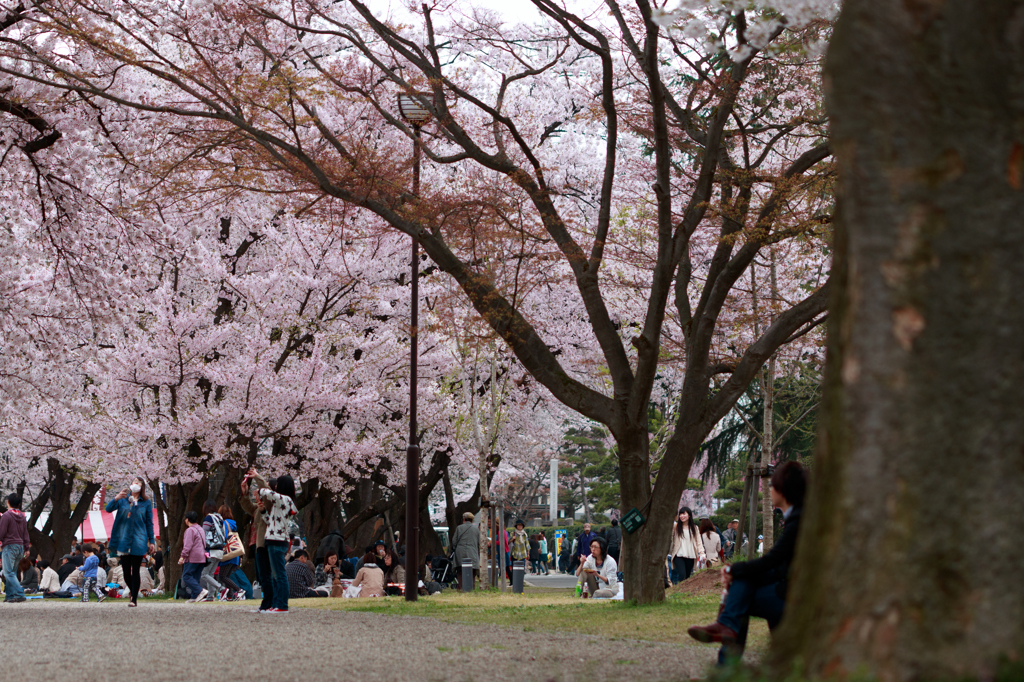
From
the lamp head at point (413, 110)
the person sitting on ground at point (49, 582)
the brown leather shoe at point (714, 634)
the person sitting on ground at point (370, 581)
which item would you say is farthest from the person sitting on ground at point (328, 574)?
the brown leather shoe at point (714, 634)

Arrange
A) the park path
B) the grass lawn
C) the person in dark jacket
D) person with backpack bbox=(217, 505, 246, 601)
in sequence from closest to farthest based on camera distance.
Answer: the park path, the grass lawn, person with backpack bbox=(217, 505, 246, 601), the person in dark jacket

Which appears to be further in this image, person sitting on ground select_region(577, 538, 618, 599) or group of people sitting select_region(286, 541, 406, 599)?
person sitting on ground select_region(577, 538, 618, 599)

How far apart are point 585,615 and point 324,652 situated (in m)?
4.12

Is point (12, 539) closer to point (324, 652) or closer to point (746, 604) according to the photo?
point (324, 652)

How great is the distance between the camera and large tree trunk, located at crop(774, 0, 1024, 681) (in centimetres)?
288

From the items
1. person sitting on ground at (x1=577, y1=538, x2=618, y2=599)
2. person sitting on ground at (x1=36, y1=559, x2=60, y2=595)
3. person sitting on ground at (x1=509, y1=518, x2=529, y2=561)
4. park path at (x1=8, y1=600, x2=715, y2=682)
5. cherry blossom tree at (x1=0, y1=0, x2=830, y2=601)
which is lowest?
person sitting on ground at (x1=36, y1=559, x2=60, y2=595)

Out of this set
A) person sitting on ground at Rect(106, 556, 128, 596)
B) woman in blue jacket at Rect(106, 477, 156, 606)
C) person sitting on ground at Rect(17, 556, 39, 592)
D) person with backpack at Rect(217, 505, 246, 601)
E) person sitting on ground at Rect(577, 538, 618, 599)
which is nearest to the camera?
woman in blue jacket at Rect(106, 477, 156, 606)

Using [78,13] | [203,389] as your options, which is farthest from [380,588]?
[78,13]

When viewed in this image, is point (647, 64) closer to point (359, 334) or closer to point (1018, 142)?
point (1018, 142)

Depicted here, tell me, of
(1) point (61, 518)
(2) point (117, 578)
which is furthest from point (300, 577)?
(1) point (61, 518)

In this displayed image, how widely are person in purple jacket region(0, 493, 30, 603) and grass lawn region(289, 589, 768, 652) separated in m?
5.81

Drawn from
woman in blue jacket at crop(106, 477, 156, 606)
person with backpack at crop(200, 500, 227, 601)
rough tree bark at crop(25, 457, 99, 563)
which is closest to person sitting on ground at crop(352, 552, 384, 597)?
person with backpack at crop(200, 500, 227, 601)

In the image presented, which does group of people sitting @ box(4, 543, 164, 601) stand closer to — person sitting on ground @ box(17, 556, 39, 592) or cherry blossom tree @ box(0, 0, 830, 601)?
person sitting on ground @ box(17, 556, 39, 592)

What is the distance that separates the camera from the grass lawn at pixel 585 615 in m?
8.15
